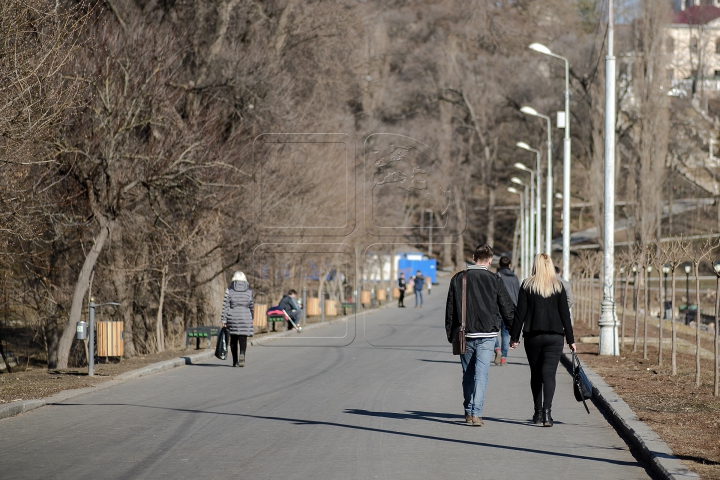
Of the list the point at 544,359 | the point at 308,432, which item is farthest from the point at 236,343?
the point at 544,359

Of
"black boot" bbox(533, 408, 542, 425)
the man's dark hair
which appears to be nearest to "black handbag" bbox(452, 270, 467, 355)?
the man's dark hair

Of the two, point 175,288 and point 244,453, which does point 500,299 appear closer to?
point 244,453

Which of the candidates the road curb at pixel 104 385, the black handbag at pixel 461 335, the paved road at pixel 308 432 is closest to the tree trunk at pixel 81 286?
the road curb at pixel 104 385

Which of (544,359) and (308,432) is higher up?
(544,359)

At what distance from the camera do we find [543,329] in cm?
1141

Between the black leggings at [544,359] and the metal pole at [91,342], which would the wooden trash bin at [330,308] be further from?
the black leggings at [544,359]

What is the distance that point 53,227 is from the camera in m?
25.0

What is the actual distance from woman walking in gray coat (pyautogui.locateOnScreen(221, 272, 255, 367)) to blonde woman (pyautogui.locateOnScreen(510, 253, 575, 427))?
8.62m

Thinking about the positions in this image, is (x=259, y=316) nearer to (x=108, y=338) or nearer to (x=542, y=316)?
(x=108, y=338)

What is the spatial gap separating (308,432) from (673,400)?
4.91 metres

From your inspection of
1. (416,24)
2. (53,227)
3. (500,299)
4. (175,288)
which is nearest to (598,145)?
(416,24)

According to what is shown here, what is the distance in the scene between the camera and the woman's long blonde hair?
11.5m

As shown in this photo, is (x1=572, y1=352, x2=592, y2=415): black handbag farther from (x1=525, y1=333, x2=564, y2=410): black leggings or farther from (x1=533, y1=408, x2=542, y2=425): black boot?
(x1=533, y1=408, x2=542, y2=425): black boot

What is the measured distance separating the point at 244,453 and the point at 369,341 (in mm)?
17717
